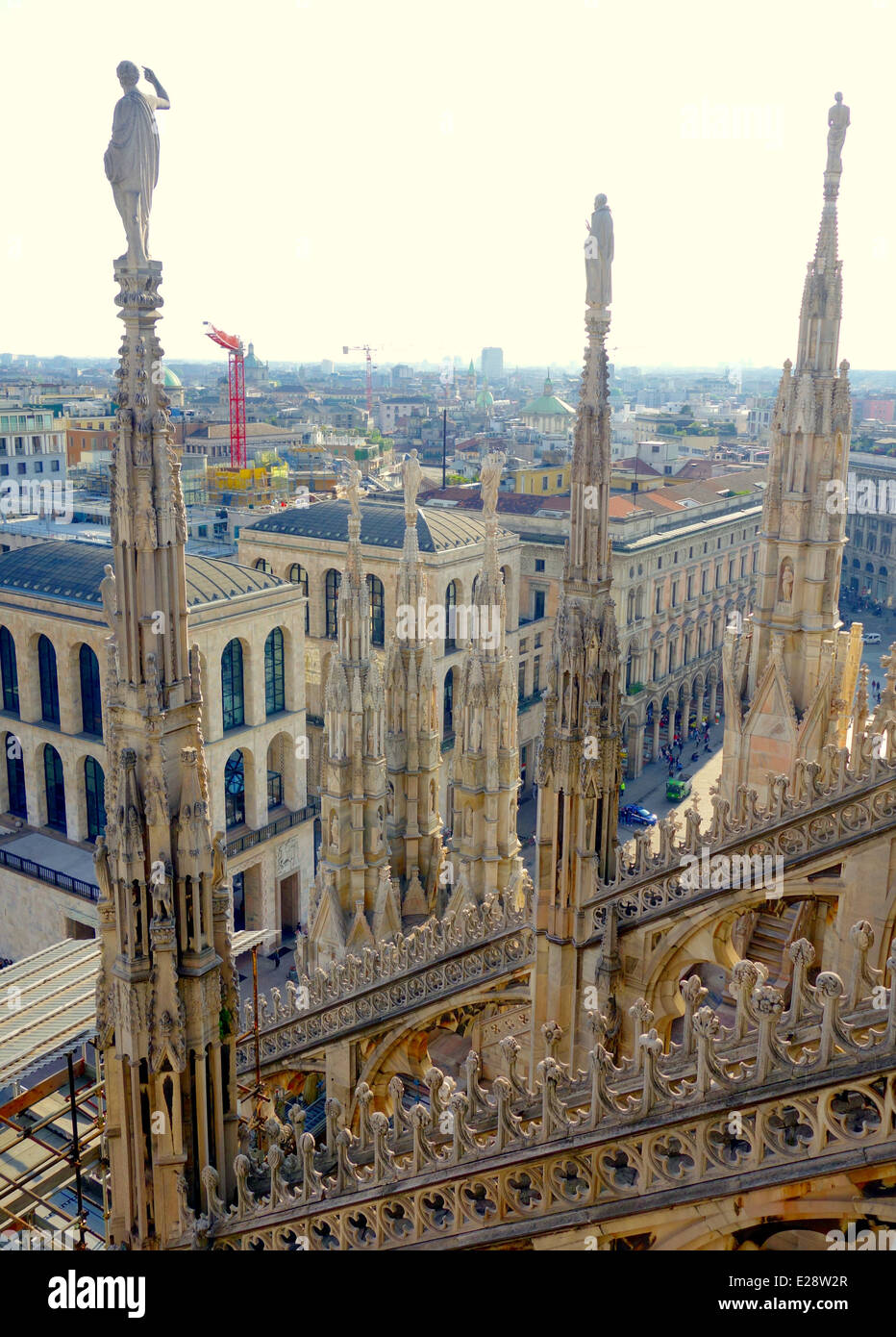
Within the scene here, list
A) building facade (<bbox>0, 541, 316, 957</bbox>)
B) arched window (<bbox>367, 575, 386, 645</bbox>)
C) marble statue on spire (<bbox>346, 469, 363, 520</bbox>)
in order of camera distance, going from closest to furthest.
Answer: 1. marble statue on spire (<bbox>346, 469, 363, 520</bbox>)
2. building facade (<bbox>0, 541, 316, 957</bbox>)
3. arched window (<bbox>367, 575, 386, 645</bbox>)

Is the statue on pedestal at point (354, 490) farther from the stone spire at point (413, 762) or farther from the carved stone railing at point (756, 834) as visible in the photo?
the carved stone railing at point (756, 834)

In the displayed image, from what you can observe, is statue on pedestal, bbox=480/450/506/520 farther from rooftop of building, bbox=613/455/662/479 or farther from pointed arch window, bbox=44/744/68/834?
rooftop of building, bbox=613/455/662/479

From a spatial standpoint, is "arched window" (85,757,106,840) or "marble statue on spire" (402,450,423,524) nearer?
"marble statue on spire" (402,450,423,524)

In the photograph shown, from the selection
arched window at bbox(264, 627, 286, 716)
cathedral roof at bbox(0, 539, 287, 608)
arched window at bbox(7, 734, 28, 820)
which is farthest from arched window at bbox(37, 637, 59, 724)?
arched window at bbox(264, 627, 286, 716)

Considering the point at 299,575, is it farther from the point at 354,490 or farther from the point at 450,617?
the point at 354,490

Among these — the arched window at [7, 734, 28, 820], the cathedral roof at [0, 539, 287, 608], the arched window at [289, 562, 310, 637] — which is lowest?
the arched window at [7, 734, 28, 820]

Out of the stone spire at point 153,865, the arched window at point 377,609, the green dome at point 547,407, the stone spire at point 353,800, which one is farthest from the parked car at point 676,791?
the green dome at point 547,407
